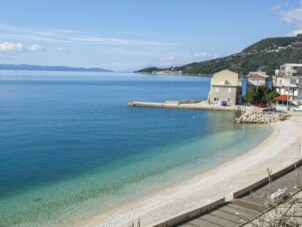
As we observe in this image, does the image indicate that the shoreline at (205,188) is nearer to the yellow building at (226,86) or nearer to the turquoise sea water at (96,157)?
the turquoise sea water at (96,157)

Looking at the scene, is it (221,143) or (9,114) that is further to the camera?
(9,114)

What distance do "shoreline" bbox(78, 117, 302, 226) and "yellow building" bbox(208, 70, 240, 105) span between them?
33.3m

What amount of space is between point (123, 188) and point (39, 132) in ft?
79.6

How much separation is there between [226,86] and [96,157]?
138 feet

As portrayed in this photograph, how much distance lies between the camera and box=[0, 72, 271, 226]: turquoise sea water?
22.8 m

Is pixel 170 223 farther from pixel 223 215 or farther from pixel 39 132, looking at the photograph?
pixel 39 132

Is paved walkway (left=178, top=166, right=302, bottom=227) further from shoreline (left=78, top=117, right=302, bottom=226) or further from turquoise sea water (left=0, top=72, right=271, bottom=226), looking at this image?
turquoise sea water (left=0, top=72, right=271, bottom=226)

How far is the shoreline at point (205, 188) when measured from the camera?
20.1 meters

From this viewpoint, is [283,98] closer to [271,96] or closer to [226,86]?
[271,96]

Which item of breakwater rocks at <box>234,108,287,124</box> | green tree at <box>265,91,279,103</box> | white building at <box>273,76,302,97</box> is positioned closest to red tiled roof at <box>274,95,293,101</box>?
green tree at <box>265,91,279,103</box>

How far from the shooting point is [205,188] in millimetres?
24703

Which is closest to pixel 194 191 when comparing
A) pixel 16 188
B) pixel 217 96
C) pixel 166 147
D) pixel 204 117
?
pixel 16 188

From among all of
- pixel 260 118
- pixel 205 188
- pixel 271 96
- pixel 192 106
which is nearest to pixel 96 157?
pixel 205 188

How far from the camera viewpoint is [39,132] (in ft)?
153
